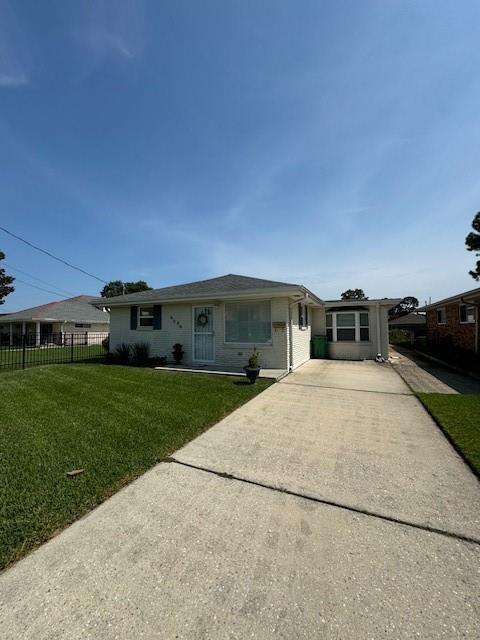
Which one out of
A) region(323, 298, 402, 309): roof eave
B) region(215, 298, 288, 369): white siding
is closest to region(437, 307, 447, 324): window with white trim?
region(323, 298, 402, 309): roof eave

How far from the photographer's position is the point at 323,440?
12.8 feet

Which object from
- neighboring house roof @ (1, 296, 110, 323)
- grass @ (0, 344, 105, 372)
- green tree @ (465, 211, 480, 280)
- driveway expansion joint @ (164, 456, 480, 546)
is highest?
green tree @ (465, 211, 480, 280)

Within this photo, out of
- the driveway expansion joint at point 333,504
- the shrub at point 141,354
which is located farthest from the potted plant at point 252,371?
the shrub at point 141,354

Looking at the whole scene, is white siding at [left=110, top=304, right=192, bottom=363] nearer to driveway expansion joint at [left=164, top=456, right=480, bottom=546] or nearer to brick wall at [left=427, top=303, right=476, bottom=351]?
driveway expansion joint at [left=164, top=456, right=480, bottom=546]

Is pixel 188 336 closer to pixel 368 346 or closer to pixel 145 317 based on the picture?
pixel 145 317

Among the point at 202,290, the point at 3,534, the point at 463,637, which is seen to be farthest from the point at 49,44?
the point at 463,637

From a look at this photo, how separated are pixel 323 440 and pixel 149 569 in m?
2.74

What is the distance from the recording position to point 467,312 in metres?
12.8

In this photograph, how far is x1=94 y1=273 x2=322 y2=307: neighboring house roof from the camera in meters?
8.88

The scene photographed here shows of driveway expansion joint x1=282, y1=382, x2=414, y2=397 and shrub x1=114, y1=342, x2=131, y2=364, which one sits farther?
shrub x1=114, y1=342, x2=131, y2=364

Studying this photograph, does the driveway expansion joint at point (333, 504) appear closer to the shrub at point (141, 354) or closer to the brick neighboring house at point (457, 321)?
the shrub at point (141, 354)

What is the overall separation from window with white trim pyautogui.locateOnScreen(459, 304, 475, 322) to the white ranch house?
3.50 m

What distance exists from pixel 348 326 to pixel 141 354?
363 inches

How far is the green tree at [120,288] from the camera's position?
50.2 meters
